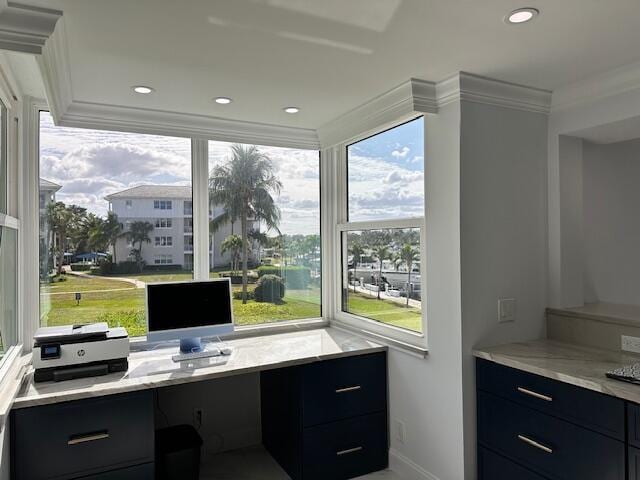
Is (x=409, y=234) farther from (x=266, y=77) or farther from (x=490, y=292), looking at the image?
(x=266, y=77)

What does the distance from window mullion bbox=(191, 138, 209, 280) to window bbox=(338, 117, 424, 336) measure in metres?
1.01

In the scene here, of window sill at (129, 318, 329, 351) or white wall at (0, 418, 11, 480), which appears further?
window sill at (129, 318, 329, 351)

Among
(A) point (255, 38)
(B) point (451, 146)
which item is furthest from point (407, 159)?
(A) point (255, 38)

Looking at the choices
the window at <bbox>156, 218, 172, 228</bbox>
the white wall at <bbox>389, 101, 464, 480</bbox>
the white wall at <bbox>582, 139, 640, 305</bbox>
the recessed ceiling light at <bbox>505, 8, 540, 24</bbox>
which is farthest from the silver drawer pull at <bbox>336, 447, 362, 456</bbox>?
the recessed ceiling light at <bbox>505, 8, 540, 24</bbox>

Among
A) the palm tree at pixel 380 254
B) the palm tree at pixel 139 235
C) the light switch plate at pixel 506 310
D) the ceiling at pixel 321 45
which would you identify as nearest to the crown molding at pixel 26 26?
the ceiling at pixel 321 45

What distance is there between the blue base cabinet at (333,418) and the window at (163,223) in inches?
48.2

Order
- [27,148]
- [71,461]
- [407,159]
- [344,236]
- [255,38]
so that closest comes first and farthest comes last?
[255,38], [71,461], [27,148], [407,159], [344,236]

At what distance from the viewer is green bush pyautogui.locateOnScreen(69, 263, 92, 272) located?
276cm

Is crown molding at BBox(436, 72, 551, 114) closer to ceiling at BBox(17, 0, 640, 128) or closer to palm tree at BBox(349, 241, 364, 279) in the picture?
ceiling at BBox(17, 0, 640, 128)

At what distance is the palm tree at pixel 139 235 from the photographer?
2916mm

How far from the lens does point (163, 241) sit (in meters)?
3.01

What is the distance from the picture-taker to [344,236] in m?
3.40

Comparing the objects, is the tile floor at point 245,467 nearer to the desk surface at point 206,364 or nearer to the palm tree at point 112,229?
the desk surface at point 206,364

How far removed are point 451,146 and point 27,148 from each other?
2.41 meters
